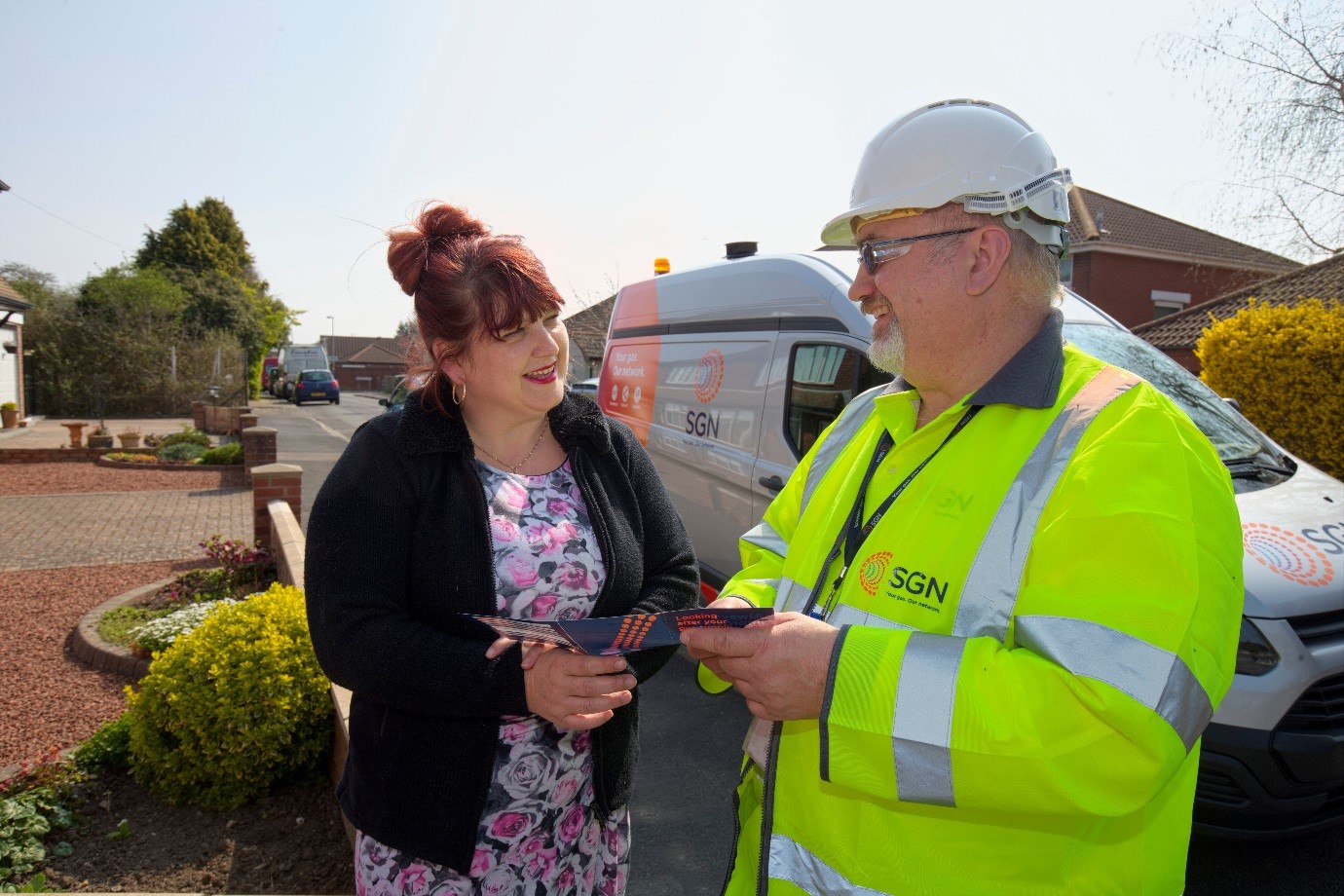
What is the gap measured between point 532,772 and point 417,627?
0.48 metres

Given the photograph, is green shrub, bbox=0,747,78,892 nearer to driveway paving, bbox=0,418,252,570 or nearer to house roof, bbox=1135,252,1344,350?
driveway paving, bbox=0,418,252,570

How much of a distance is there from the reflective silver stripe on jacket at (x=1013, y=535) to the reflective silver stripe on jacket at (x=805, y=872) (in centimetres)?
49

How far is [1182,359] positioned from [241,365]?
3375 cm

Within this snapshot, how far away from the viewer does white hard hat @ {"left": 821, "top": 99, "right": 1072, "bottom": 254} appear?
1576 mm

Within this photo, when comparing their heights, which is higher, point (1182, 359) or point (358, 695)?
point (1182, 359)

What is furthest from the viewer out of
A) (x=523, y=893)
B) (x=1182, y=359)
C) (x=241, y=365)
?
(x=241, y=365)

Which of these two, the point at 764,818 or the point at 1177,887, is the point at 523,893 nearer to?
the point at 764,818

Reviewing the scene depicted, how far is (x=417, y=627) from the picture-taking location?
6.04 ft

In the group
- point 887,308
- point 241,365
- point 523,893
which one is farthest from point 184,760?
point 241,365

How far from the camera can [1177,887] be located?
141 cm

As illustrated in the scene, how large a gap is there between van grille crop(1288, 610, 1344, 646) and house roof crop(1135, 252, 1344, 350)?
1199cm

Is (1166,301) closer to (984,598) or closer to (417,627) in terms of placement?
(984,598)

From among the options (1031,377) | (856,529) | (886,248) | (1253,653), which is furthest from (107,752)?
(1253,653)

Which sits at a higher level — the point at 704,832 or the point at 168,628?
the point at 168,628
